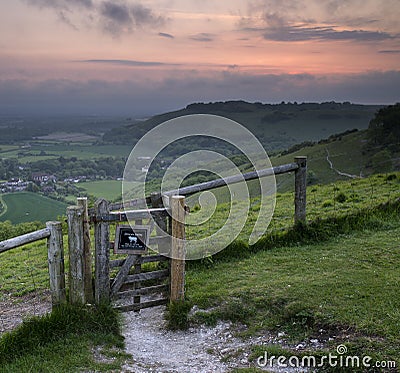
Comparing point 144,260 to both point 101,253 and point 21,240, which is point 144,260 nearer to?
point 101,253

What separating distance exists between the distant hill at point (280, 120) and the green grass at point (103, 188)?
3617 centimetres

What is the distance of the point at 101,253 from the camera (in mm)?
6566

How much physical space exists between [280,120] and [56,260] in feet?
445

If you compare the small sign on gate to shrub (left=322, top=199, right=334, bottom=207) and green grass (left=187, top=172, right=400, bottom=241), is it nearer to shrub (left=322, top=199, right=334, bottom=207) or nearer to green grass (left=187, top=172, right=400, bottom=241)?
green grass (left=187, top=172, right=400, bottom=241)

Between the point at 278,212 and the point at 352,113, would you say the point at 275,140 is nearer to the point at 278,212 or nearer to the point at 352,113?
Answer: the point at 352,113

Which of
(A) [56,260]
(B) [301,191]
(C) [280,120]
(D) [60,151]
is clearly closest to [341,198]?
(B) [301,191]

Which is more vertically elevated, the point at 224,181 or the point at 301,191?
the point at 224,181

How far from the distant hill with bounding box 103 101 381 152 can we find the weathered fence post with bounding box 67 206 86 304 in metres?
95.0

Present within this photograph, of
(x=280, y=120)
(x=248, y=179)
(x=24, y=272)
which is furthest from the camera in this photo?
(x=280, y=120)

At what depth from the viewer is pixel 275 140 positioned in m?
113

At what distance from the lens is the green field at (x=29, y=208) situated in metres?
41.9

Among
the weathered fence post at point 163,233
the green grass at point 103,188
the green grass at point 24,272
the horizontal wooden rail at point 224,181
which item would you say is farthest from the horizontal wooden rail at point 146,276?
the green grass at point 103,188

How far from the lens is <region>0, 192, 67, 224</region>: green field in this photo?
41906mm

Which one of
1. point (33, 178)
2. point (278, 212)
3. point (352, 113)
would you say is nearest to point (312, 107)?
point (352, 113)
